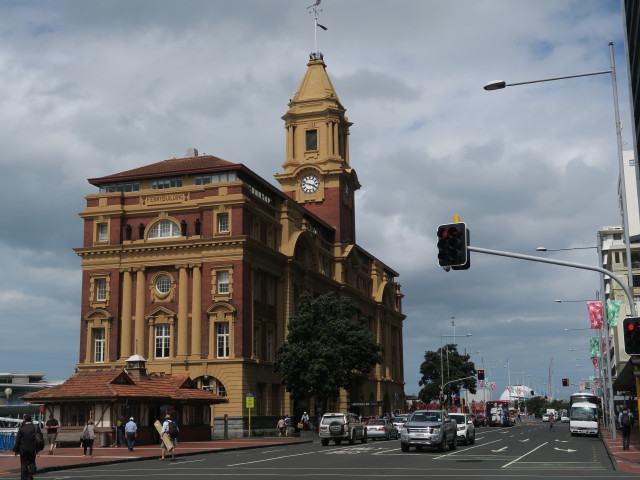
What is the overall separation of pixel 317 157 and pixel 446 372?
4525 centimetres

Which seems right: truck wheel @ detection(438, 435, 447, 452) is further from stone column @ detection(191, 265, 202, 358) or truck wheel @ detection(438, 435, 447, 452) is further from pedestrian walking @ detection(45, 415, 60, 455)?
stone column @ detection(191, 265, 202, 358)

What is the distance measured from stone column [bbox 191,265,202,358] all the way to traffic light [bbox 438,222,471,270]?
4813 centimetres

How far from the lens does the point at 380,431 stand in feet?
185

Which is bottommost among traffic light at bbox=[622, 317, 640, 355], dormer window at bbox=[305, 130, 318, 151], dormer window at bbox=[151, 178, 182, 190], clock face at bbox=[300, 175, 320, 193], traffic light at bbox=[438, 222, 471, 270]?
traffic light at bbox=[622, 317, 640, 355]

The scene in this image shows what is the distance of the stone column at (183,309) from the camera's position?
66.6m

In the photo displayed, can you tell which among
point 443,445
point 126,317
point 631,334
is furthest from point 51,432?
point 631,334

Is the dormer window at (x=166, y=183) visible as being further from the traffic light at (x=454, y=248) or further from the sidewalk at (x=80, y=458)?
the traffic light at (x=454, y=248)

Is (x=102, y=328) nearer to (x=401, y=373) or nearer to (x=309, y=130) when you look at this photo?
(x=309, y=130)

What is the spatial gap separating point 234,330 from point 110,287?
1169cm

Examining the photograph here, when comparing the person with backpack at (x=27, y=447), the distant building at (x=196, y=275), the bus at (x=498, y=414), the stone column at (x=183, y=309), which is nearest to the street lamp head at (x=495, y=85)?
the person with backpack at (x=27, y=447)

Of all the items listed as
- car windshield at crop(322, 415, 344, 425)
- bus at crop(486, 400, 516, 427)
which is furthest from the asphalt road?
bus at crop(486, 400, 516, 427)

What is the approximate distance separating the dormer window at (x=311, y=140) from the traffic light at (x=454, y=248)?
2862 inches

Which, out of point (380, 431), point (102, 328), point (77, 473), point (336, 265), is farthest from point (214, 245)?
point (77, 473)

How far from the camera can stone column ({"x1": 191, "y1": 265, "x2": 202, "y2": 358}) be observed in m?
66.0
